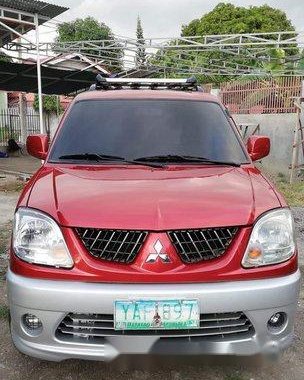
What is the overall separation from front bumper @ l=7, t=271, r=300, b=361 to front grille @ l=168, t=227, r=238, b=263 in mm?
151

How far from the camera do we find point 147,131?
328 centimetres

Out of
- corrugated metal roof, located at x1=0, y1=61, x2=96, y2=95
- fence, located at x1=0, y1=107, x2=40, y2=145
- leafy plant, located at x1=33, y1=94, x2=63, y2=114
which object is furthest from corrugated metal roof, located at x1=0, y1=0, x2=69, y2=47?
leafy plant, located at x1=33, y1=94, x2=63, y2=114

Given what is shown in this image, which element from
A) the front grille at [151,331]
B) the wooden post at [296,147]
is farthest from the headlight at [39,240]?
the wooden post at [296,147]

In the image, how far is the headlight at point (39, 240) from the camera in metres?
2.20

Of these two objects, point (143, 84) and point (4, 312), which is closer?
point (4, 312)

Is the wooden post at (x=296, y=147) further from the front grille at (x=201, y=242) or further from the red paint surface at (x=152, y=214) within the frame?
the front grille at (x=201, y=242)

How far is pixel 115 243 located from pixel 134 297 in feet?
0.92

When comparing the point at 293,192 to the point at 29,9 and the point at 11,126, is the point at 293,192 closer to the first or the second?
the point at 29,9

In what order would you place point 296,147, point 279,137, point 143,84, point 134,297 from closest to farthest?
point 134,297, point 143,84, point 296,147, point 279,137

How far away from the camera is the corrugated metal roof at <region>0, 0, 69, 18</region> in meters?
9.48

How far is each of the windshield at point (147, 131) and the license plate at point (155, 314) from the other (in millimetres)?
1249

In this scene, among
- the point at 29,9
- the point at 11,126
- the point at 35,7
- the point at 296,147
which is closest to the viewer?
the point at 35,7

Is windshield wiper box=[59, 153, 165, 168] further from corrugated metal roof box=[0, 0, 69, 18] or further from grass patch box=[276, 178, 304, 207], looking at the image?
corrugated metal roof box=[0, 0, 69, 18]

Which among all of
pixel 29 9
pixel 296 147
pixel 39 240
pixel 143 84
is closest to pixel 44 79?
pixel 29 9
